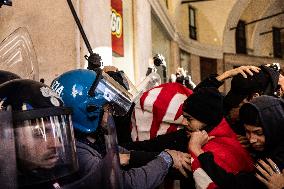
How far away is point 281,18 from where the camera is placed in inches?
1011

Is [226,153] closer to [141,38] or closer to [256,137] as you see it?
[256,137]

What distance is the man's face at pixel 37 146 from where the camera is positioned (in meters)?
1.59

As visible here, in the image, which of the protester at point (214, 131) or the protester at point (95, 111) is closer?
the protester at point (95, 111)

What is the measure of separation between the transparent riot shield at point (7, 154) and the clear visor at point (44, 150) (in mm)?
68

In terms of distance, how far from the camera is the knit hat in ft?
9.74

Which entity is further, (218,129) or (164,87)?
(164,87)

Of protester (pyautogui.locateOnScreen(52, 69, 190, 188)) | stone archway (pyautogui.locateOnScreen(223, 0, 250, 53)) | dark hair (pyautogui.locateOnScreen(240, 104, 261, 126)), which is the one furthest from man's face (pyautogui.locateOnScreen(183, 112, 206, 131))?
stone archway (pyautogui.locateOnScreen(223, 0, 250, 53))

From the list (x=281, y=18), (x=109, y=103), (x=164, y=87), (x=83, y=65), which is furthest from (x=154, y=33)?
(x=281, y=18)

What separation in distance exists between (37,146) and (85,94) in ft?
2.18

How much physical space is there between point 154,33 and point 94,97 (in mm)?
12343

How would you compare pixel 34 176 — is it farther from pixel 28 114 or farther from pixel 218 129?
pixel 218 129

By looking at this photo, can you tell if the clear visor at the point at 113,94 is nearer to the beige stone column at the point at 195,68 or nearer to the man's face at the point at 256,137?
the man's face at the point at 256,137

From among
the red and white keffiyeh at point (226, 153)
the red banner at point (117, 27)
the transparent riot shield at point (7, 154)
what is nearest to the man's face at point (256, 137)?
the red and white keffiyeh at point (226, 153)

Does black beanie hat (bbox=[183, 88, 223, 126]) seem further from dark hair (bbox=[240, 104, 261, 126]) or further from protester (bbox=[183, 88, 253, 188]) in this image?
dark hair (bbox=[240, 104, 261, 126])
